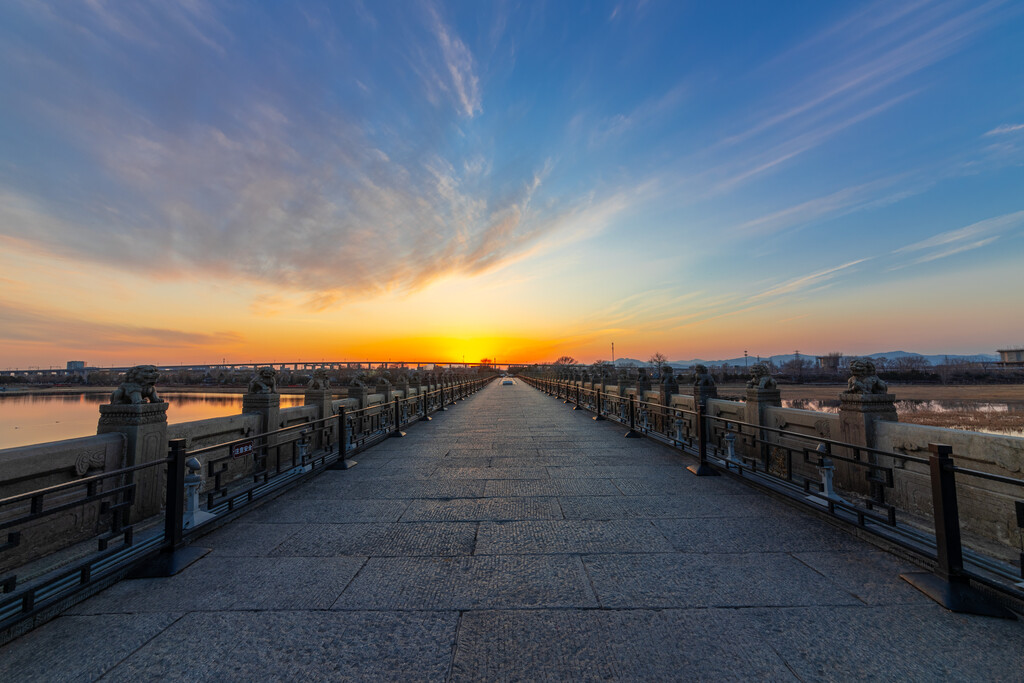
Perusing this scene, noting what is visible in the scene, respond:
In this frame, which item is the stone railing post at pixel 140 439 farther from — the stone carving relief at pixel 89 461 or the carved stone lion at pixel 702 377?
the carved stone lion at pixel 702 377

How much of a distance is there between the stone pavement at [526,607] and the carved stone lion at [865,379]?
3.36 metres

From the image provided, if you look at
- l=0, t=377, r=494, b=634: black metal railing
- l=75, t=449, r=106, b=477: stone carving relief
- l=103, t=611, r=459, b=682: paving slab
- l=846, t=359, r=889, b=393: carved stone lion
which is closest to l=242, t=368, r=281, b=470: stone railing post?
l=0, t=377, r=494, b=634: black metal railing

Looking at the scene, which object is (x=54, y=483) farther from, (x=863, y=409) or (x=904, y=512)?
(x=863, y=409)

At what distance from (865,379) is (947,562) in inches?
196

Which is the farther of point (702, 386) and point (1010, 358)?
point (1010, 358)

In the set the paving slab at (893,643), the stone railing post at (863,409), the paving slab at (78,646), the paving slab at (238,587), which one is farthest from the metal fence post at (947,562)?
the paving slab at (78,646)

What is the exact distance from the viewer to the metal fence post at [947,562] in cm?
325

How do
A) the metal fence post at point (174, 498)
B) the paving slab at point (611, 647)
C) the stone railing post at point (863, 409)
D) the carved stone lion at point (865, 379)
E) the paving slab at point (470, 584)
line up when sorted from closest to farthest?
the paving slab at point (611, 647), the paving slab at point (470, 584), the metal fence post at point (174, 498), the stone railing post at point (863, 409), the carved stone lion at point (865, 379)

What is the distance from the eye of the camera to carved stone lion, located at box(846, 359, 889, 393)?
24.2 ft

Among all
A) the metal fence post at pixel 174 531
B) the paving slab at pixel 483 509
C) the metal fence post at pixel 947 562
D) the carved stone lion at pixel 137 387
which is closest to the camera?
the metal fence post at pixel 947 562

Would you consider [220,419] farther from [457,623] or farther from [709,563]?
[709,563]

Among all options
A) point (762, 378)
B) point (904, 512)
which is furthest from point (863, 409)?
point (762, 378)

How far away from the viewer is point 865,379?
749 centimetres

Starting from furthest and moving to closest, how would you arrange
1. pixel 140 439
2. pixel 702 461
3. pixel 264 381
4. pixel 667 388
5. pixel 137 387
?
pixel 667 388 → pixel 264 381 → pixel 702 461 → pixel 137 387 → pixel 140 439
